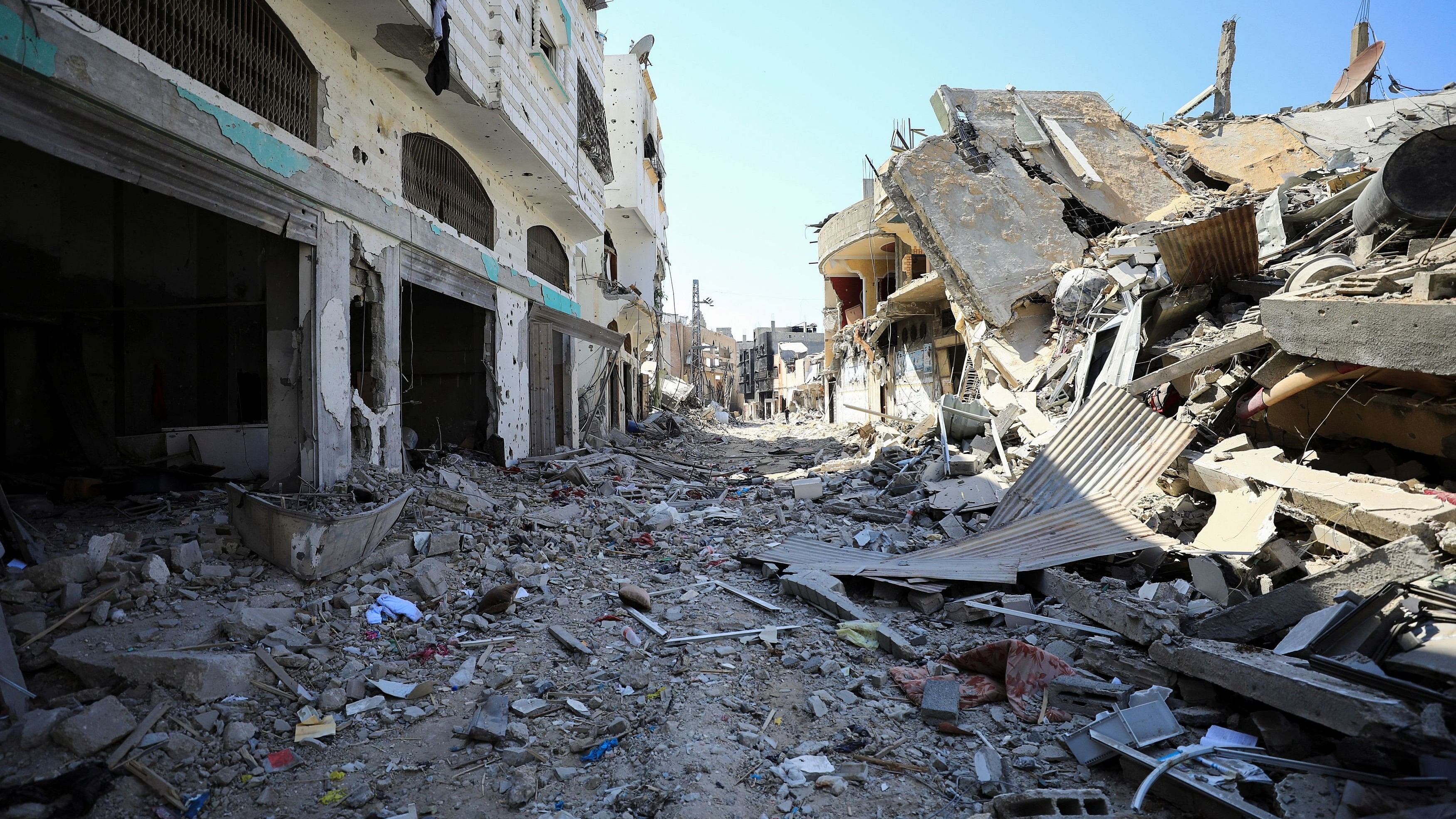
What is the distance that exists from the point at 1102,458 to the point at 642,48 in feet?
64.3

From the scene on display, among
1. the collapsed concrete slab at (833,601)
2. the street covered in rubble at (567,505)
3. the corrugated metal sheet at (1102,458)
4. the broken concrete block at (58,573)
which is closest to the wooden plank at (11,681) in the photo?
the street covered in rubble at (567,505)

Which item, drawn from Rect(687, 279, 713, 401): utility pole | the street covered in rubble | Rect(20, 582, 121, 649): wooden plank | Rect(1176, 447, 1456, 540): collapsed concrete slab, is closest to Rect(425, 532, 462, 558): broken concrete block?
the street covered in rubble

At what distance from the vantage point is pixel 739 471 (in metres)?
13.2

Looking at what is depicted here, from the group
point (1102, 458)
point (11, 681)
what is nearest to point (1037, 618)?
point (1102, 458)

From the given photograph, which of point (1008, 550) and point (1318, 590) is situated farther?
point (1008, 550)

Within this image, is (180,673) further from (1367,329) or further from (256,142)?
(1367,329)

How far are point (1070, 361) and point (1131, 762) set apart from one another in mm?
7641

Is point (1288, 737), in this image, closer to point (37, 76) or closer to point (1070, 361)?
point (37, 76)

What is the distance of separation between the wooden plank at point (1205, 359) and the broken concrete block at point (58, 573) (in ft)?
27.7

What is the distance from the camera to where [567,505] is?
7.99 metres

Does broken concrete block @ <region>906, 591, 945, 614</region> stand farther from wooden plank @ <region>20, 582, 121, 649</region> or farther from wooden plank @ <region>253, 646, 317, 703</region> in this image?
wooden plank @ <region>20, 582, 121, 649</region>

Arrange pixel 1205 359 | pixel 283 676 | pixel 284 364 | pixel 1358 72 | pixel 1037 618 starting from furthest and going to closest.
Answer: pixel 1358 72
pixel 1205 359
pixel 284 364
pixel 1037 618
pixel 283 676

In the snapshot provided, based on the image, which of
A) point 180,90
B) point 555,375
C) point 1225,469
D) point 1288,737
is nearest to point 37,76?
point 180,90

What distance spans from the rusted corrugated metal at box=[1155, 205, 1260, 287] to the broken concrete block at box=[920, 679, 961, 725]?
6.42m
